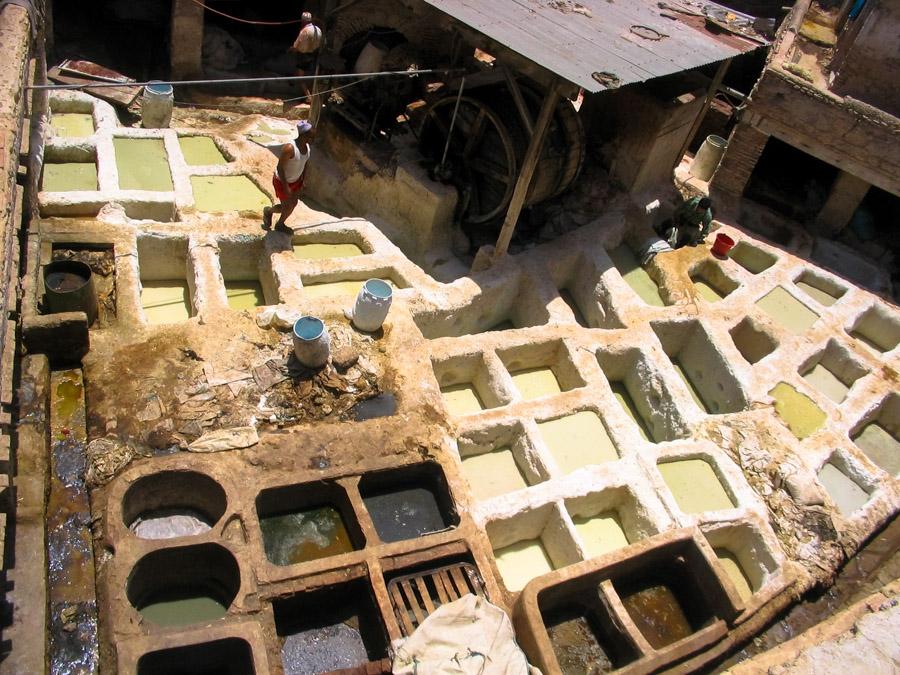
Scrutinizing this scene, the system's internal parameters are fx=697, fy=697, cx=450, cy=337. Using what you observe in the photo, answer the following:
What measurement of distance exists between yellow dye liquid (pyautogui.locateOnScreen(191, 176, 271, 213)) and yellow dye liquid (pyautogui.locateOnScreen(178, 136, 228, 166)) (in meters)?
0.54

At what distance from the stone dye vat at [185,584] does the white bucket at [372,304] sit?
3053mm

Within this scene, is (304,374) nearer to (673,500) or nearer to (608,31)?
(673,500)

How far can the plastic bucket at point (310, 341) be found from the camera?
287 inches

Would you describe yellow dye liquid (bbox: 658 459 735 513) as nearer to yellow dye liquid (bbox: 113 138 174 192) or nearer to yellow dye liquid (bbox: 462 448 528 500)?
yellow dye liquid (bbox: 462 448 528 500)

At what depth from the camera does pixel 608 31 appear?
922 centimetres

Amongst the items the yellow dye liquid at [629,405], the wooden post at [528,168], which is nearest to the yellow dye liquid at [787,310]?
the yellow dye liquid at [629,405]

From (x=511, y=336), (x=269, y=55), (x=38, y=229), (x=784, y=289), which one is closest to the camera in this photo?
(x=38, y=229)

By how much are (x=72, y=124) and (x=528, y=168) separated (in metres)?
6.69

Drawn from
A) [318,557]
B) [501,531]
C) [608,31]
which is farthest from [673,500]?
[608,31]

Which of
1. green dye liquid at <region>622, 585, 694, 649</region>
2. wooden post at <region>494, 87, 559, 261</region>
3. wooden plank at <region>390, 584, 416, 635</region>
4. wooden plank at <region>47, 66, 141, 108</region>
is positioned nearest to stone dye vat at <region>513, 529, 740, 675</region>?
green dye liquid at <region>622, 585, 694, 649</region>

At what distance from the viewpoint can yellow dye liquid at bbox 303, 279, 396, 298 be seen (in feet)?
28.8

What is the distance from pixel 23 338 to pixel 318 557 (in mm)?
3480

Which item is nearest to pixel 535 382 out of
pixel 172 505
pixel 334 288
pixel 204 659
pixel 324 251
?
pixel 334 288

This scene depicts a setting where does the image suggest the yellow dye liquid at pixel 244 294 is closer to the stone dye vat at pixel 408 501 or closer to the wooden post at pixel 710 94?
the stone dye vat at pixel 408 501
